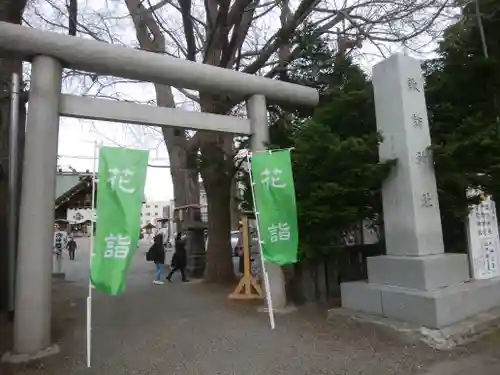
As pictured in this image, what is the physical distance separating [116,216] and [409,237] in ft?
14.0

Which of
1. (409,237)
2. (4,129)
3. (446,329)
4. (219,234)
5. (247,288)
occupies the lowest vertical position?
(446,329)

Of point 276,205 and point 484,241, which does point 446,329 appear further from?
point 276,205

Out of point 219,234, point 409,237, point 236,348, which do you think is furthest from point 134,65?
point 219,234

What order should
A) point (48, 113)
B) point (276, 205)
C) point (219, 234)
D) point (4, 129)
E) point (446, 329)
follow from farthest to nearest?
point (219, 234) < point (4, 129) < point (276, 205) < point (48, 113) < point (446, 329)

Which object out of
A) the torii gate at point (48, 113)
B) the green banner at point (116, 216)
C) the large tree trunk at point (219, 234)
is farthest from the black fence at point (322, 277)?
the green banner at point (116, 216)

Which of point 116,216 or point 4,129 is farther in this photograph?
point 4,129

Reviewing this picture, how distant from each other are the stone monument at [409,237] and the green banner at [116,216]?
361cm

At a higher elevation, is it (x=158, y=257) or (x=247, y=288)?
(x=158, y=257)

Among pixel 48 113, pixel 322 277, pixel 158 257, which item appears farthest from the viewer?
pixel 158 257

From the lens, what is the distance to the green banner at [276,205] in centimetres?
648

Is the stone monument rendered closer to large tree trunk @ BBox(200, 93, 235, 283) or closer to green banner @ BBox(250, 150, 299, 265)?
green banner @ BBox(250, 150, 299, 265)

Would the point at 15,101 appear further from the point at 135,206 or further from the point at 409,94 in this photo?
the point at 409,94

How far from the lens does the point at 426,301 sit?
543 cm

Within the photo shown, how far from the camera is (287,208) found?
656 centimetres
